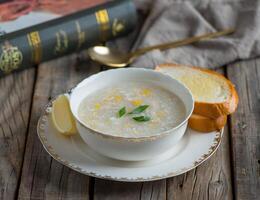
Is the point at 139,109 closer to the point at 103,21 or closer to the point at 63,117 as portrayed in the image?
the point at 63,117

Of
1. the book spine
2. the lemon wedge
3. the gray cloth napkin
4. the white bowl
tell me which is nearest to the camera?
the white bowl

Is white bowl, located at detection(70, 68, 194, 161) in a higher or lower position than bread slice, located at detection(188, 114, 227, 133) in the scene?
higher

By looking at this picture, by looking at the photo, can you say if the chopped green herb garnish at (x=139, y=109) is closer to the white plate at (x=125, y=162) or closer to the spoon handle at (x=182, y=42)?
the white plate at (x=125, y=162)

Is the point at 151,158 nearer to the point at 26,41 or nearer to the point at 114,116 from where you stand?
the point at 114,116

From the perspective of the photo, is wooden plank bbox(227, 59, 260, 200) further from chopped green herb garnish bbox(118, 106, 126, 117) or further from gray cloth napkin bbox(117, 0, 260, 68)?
chopped green herb garnish bbox(118, 106, 126, 117)

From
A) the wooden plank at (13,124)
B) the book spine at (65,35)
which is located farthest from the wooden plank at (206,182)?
the book spine at (65,35)

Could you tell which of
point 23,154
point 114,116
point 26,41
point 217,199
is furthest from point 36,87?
point 217,199

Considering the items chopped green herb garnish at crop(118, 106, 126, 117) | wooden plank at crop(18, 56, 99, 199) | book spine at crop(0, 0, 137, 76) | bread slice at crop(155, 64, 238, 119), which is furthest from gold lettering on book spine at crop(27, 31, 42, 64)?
chopped green herb garnish at crop(118, 106, 126, 117)
